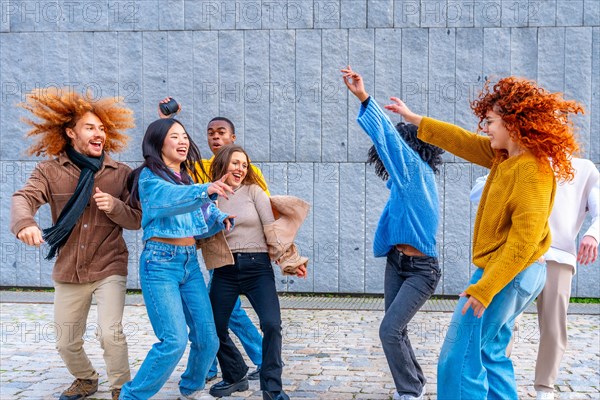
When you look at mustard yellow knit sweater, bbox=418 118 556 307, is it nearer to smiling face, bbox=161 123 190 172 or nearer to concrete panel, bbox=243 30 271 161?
smiling face, bbox=161 123 190 172

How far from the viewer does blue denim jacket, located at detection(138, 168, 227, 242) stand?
438 centimetres

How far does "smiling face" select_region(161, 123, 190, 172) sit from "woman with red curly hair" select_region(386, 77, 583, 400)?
6.22ft

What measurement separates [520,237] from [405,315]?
54.6 inches

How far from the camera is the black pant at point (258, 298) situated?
15.6 feet

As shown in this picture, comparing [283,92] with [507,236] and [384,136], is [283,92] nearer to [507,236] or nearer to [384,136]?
[384,136]

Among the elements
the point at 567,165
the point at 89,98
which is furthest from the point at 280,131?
the point at 567,165

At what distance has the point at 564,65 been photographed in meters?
9.57

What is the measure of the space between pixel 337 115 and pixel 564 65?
2841 mm

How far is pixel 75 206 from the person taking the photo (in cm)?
475

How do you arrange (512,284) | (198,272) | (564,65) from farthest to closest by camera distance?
(564,65) < (198,272) < (512,284)

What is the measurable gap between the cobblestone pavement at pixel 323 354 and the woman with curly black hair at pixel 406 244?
47 cm

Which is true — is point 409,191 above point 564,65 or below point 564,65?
below

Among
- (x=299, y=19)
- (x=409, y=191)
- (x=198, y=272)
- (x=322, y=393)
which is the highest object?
(x=299, y=19)

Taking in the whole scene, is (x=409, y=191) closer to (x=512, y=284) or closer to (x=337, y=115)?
(x=512, y=284)
